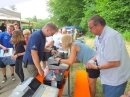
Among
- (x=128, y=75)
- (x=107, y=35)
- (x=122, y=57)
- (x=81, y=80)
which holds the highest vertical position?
(x=107, y=35)

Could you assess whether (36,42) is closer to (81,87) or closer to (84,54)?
(84,54)

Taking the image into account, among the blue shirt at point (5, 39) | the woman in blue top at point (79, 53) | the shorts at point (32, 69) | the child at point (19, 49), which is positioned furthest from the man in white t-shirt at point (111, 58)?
the blue shirt at point (5, 39)

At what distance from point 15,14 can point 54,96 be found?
7.39m

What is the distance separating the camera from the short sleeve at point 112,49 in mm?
1920

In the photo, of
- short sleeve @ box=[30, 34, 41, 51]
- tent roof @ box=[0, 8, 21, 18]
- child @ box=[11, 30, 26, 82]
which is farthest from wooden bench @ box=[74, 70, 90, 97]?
tent roof @ box=[0, 8, 21, 18]

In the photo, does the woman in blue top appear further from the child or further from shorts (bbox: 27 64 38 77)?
the child

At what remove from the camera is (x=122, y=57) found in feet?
6.64

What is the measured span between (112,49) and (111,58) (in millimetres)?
103

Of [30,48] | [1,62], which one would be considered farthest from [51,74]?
[1,62]

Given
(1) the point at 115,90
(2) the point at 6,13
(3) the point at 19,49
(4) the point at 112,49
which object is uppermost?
(2) the point at 6,13

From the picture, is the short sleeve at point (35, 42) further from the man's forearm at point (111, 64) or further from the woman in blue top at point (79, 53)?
the man's forearm at point (111, 64)

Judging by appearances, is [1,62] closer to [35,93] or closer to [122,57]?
[35,93]

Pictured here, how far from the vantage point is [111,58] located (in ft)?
6.43

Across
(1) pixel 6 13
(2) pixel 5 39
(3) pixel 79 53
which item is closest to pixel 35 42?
(3) pixel 79 53
